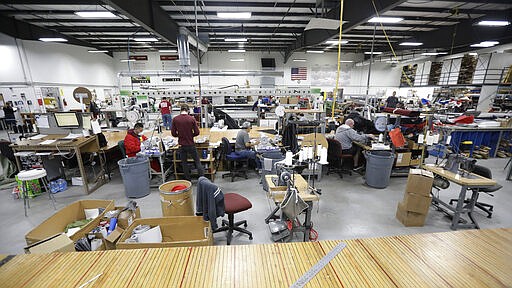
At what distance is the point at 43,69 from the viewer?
9.27 meters

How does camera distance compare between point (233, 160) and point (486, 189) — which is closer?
point (486, 189)

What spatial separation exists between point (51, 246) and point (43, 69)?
37.4ft

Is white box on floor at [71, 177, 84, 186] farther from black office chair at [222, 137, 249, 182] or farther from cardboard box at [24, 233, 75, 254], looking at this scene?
cardboard box at [24, 233, 75, 254]

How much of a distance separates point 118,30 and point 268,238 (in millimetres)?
10396

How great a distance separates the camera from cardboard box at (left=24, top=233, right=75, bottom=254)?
182cm

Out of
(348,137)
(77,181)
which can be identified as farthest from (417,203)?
(77,181)

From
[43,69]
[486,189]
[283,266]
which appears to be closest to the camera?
[283,266]

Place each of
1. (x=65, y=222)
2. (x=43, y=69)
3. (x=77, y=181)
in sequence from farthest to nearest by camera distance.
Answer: (x=43, y=69)
(x=77, y=181)
(x=65, y=222)

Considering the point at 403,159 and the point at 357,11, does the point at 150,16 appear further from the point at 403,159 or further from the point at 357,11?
the point at 403,159

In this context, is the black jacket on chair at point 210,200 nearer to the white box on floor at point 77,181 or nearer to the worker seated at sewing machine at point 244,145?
the worker seated at sewing machine at point 244,145

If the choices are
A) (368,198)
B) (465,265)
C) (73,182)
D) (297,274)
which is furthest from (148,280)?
(73,182)

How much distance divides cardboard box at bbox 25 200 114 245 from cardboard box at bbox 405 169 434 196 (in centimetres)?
418

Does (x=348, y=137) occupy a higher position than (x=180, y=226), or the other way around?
(x=348, y=137)

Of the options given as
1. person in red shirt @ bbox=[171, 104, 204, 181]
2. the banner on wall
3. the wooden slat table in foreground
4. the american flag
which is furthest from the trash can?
the banner on wall
